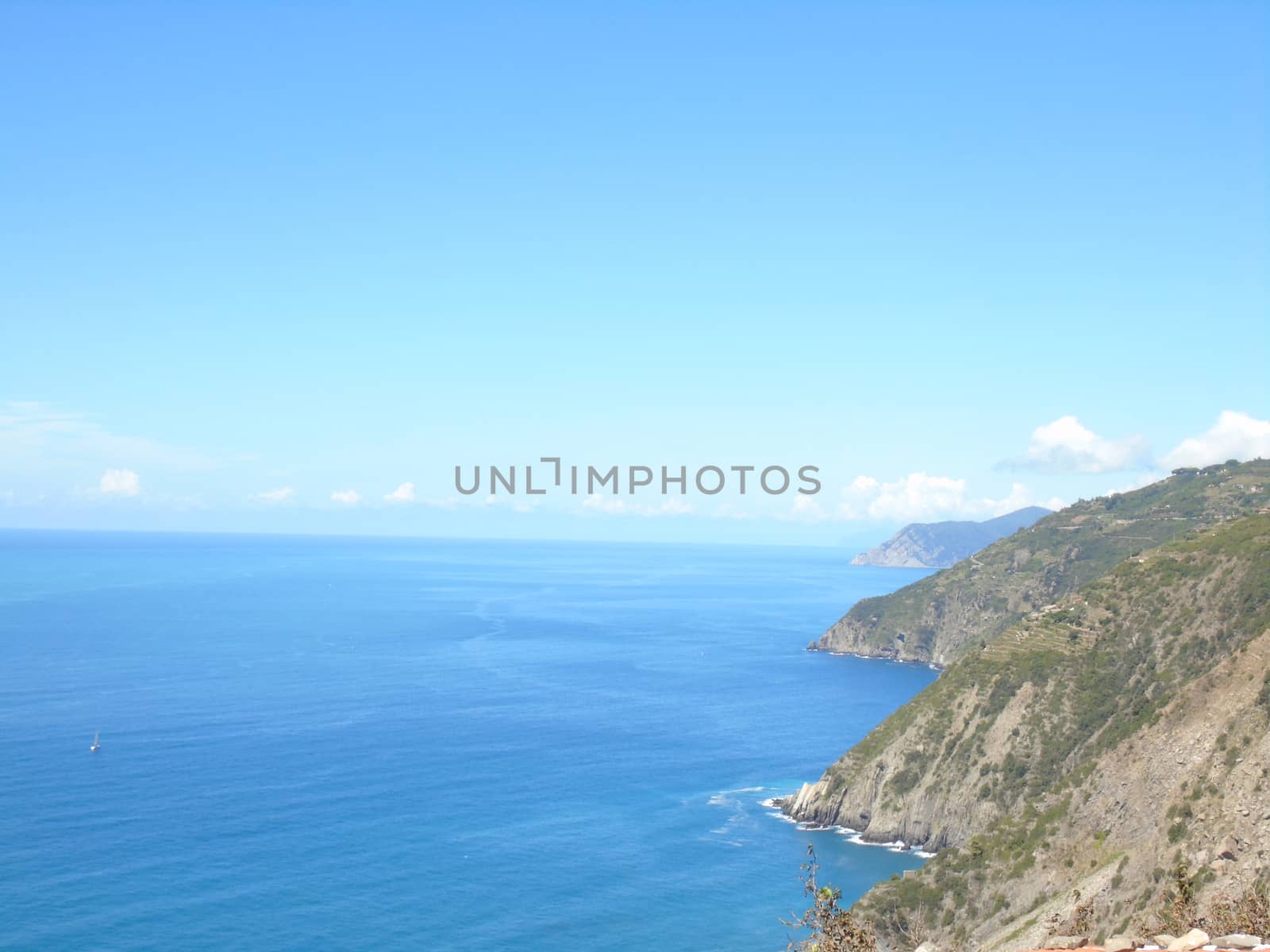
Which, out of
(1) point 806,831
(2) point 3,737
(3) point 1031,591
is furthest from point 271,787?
(3) point 1031,591

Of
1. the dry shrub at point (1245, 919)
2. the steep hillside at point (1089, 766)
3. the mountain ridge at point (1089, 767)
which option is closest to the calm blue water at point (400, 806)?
the mountain ridge at point (1089, 767)

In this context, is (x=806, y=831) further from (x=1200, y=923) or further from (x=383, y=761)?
(x=1200, y=923)

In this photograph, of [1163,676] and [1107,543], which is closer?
[1163,676]

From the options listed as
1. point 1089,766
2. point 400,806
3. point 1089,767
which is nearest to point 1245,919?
point 1089,767

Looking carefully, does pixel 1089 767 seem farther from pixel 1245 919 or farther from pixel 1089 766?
pixel 1245 919

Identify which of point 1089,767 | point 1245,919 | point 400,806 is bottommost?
point 400,806

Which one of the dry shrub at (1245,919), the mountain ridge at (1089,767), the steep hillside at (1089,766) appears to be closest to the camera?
the dry shrub at (1245,919)

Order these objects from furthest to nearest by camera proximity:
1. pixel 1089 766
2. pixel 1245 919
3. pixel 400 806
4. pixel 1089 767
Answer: pixel 400 806, pixel 1089 766, pixel 1089 767, pixel 1245 919

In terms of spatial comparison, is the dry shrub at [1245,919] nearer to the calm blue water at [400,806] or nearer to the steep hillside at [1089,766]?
the steep hillside at [1089,766]
